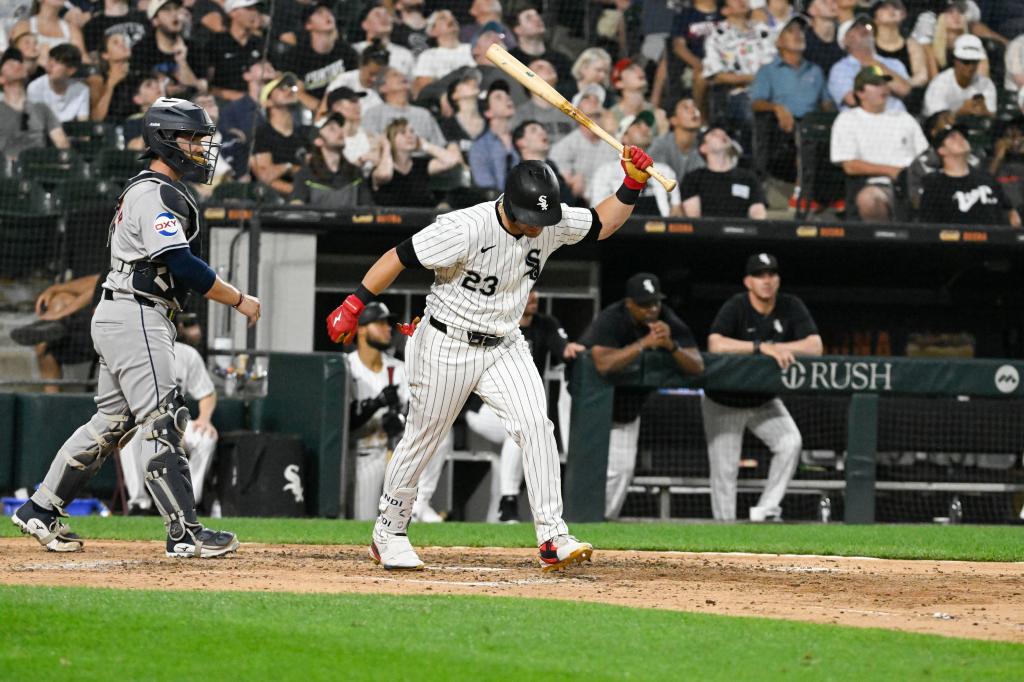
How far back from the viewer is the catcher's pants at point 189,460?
9.09 m

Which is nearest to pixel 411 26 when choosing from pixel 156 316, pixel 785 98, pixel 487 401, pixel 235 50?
pixel 235 50

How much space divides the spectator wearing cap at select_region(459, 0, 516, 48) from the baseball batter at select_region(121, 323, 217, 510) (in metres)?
4.48

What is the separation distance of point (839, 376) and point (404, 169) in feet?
12.2

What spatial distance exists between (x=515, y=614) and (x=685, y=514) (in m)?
4.89

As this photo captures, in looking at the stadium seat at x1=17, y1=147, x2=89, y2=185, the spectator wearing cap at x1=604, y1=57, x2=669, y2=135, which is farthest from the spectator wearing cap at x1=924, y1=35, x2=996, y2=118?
the stadium seat at x1=17, y1=147, x2=89, y2=185

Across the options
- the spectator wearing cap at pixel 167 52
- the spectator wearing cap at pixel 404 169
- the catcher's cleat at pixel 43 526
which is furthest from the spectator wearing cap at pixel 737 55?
the catcher's cleat at pixel 43 526

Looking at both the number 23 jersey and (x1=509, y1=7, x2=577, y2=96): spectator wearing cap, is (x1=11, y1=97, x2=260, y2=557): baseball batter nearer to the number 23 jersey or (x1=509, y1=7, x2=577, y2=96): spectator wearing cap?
the number 23 jersey

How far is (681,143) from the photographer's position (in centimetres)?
1150

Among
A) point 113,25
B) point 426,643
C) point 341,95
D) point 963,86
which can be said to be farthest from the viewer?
point 963,86

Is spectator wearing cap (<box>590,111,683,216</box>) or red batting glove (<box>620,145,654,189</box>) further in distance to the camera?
spectator wearing cap (<box>590,111,683,216</box>)

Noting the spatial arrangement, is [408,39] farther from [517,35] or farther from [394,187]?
[394,187]

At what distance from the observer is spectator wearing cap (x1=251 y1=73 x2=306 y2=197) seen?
11.1 meters

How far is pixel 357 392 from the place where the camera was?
932cm

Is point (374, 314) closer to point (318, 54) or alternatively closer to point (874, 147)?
point (318, 54)
